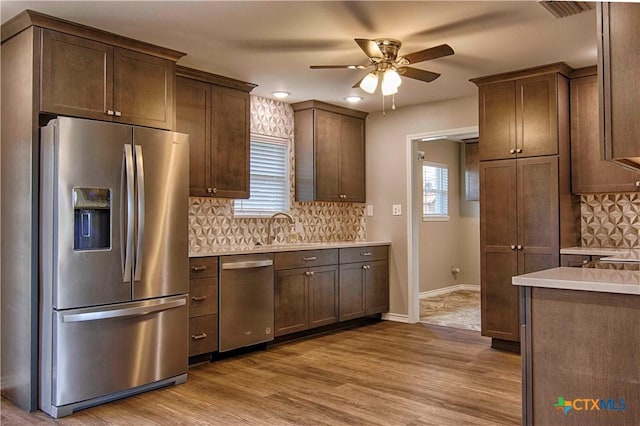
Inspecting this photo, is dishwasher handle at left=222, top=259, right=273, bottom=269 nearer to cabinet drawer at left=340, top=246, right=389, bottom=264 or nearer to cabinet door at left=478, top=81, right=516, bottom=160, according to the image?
cabinet drawer at left=340, top=246, right=389, bottom=264

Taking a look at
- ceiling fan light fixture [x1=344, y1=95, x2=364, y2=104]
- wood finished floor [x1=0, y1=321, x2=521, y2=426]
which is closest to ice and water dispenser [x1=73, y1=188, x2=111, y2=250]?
wood finished floor [x1=0, y1=321, x2=521, y2=426]

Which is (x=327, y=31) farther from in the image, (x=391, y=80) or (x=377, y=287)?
(x=377, y=287)

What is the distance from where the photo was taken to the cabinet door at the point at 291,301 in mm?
4586

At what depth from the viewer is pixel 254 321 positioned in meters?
4.36

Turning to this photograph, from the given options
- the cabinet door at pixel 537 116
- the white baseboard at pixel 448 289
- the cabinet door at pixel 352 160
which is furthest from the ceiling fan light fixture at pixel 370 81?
the white baseboard at pixel 448 289

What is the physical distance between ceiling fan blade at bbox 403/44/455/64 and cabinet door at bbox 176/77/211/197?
1.81m

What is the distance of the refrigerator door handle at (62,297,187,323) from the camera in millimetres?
3021

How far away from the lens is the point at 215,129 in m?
4.48

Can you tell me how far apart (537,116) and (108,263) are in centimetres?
347

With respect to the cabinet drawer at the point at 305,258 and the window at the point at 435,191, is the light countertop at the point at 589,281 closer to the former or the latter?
the cabinet drawer at the point at 305,258


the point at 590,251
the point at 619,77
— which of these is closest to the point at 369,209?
the point at 590,251

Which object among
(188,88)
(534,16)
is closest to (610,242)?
(534,16)

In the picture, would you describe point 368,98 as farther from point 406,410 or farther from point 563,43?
point 406,410

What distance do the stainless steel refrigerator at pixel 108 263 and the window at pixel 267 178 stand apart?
157 cm
